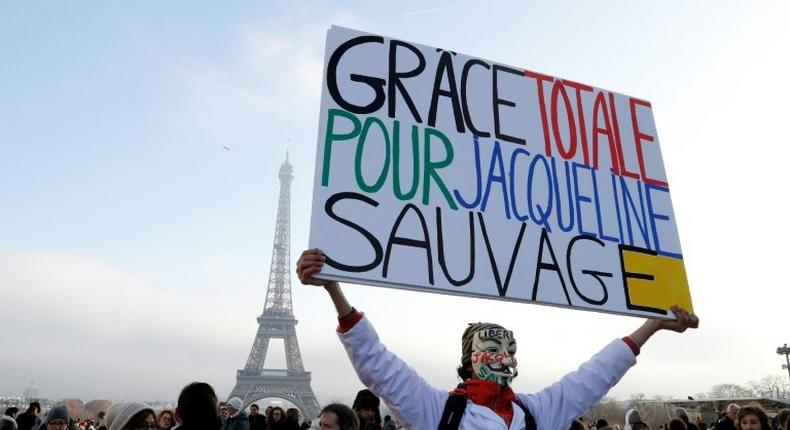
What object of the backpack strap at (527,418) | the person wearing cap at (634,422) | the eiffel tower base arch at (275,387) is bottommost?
the backpack strap at (527,418)

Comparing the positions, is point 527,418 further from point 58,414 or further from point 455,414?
point 58,414

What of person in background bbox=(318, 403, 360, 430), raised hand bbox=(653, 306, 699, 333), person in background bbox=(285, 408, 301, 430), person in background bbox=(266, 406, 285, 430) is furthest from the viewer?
person in background bbox=(266, 406, 285, 430)

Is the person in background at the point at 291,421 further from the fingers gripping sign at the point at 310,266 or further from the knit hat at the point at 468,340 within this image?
the fingers gripping sign at the point at 310,266

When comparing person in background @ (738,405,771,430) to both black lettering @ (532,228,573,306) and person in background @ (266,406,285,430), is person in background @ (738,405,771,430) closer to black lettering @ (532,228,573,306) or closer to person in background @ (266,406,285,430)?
black lettering @ (532,228,573,306)

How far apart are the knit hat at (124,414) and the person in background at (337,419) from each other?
1.06 metres

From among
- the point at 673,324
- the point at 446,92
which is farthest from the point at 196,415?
the point at 673,324

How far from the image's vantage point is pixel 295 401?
159 ft

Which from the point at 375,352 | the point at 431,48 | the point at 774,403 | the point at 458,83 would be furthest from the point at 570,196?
the point at 774,403

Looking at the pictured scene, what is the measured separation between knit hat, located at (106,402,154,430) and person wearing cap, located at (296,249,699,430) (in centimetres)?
122

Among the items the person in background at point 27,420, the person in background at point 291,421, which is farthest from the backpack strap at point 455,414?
the person in background at point 27,420

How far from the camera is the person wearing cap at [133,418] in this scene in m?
3.09

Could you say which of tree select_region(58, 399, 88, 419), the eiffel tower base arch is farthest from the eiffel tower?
tree select_region(58, 399, 88, 419)

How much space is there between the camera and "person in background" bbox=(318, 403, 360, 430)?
388cm

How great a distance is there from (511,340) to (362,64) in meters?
1.57
